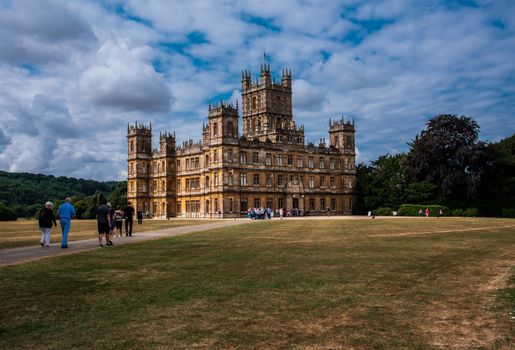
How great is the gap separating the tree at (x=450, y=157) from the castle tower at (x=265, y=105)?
70.3 ft

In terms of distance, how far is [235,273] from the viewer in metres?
13.5

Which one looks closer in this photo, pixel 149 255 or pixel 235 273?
pixel 235 273

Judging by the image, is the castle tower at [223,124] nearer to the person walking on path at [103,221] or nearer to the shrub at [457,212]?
the shrub at [457,212]

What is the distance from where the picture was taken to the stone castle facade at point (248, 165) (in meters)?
71.9

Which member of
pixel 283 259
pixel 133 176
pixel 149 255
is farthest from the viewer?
pixel 133 176

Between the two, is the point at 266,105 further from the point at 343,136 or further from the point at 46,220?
the point at 46,220

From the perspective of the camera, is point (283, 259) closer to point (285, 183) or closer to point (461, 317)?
point (461, 317)

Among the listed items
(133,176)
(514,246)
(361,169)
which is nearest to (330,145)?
(361,169)

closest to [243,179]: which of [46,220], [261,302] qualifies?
[46,220]

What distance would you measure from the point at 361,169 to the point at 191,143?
2943 centimetres

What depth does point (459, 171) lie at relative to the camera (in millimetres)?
66125

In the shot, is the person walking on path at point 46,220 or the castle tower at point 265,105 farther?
the castle tower at point 265,105

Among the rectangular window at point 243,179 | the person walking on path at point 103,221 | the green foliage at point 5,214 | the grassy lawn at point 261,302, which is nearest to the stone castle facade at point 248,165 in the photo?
the rectangular window at point 243,179

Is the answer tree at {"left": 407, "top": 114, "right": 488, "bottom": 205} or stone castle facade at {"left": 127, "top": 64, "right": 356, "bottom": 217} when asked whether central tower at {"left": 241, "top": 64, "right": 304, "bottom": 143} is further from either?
tree at {"left": 407, "top": 114, "right": 488, "bottom": 205}
